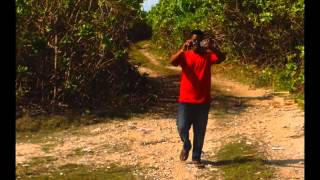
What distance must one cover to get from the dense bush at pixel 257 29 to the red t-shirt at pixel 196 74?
6658mm

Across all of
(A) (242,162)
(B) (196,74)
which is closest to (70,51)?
(B) (196,74)

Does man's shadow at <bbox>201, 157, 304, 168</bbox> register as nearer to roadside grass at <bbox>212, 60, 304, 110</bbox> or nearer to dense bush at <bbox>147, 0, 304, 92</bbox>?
roadside grass at <bbox>212, 60, 304, 110</bbox>

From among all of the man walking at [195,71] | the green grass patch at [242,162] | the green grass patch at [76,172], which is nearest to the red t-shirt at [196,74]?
the man walking at [195,71]

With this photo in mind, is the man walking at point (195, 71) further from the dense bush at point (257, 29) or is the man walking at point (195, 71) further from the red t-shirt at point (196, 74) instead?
the dense bush at point (257, 29)

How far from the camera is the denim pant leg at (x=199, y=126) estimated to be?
25.0 feet

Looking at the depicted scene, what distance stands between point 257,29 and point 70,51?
315 inches

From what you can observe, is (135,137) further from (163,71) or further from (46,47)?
(163,71)

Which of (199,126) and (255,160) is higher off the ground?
(199,126)

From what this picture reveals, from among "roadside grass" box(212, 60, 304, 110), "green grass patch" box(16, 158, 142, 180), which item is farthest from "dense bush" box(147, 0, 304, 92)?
"green grass patch" box(16, 158, 142, 180)

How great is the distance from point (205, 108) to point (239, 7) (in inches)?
456

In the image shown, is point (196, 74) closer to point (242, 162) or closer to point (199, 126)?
point (199, 126)

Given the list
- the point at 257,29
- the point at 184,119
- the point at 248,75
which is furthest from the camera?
the point at 257,29

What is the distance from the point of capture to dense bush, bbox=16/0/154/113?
12.0m

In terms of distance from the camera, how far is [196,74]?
7.50 meters
